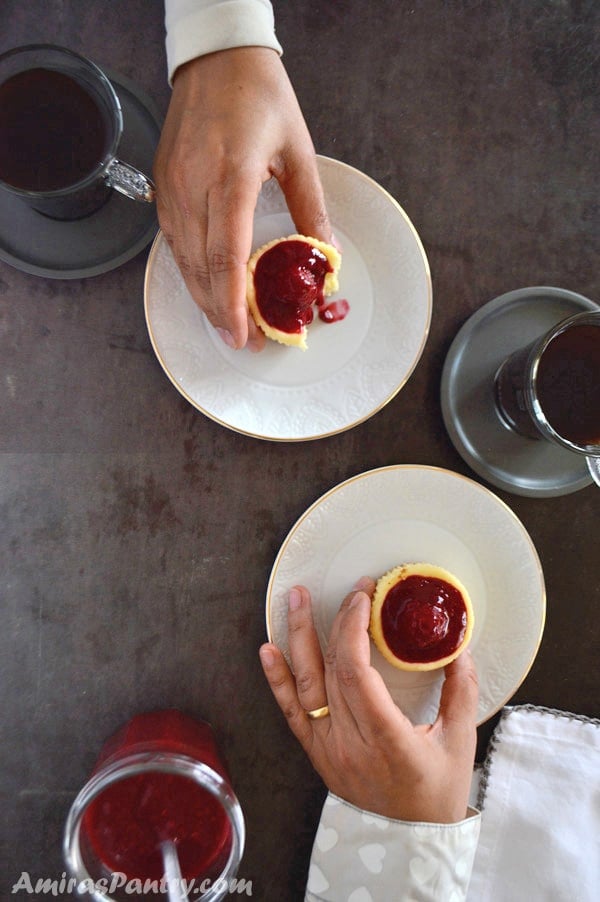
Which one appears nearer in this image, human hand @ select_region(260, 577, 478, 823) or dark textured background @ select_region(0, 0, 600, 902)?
human hand @ select_region(260, 577, 478, 823)

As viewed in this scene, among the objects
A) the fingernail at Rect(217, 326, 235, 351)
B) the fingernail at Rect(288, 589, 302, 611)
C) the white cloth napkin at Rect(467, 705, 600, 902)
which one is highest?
the fingernail at Rect(217, 326, 235, 351)

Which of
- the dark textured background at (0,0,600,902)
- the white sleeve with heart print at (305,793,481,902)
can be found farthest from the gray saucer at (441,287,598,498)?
the white sleeve with heart print at (305,793,481,902)

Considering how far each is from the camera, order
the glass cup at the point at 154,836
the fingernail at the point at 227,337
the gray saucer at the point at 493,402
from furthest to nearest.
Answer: the gray saucer at the point at 493,402 → the fingernail at the point at 227,337 → the glass cup at the point at 154,836

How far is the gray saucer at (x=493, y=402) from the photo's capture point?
120 centimetres

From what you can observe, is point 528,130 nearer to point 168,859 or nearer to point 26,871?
point 168,859

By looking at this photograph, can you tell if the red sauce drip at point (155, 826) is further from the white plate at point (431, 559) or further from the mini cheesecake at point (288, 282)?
the mini cheesecake at point (288, 282)

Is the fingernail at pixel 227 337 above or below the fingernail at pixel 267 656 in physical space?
above

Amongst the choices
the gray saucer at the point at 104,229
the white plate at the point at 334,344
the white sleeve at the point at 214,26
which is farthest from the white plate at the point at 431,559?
the white sleeve at the point at 214,26

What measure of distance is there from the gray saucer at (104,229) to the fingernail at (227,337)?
202mm

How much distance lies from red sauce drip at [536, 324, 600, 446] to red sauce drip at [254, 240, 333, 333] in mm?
375

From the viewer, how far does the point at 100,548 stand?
1.19 metres

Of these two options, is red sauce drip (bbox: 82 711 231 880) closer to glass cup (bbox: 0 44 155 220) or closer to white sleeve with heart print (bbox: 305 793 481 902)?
white sleeve with heart print (bbox: 305 793 481 902)

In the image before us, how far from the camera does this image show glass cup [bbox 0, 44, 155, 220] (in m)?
1.02

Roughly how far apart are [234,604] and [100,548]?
0.81 feet
